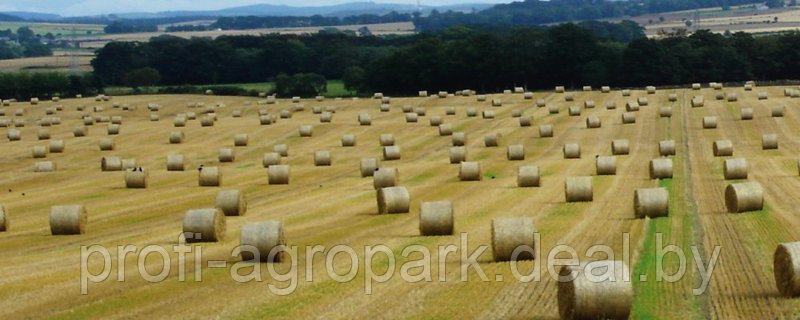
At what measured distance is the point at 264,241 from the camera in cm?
2756

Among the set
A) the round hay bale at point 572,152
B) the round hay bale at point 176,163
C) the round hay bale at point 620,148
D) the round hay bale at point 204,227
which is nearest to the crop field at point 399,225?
the round hay bale at point 204,227

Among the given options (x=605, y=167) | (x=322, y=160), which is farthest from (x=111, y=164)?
(x=605, y=167)

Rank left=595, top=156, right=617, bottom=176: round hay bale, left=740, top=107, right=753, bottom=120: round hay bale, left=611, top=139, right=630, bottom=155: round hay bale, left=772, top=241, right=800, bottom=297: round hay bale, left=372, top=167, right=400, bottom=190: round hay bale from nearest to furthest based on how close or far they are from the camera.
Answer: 1. left=772, top=241, right=800, bottom=297: round hay bale
2. left=372, top=167, right=400, bottom=190: round hay bale
3. left=595, top=156, right=617, bottom=176: round hay bale
4. left=611, top=139, right=630, bottom=155: round hay bale
5. left=740, top=107, right=753, bottom=120: round hay bale

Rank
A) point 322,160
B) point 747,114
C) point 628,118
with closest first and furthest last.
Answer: point 322,160
point 747,114
point 628,118

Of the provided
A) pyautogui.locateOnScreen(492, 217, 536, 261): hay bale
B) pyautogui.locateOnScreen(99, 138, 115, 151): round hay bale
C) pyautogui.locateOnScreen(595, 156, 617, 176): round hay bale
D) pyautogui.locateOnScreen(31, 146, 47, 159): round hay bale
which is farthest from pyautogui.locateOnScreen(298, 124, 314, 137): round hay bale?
pyautogui.locateOnScreen(492, 217, 536, 261): hay bale

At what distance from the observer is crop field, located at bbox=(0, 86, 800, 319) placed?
23469 millimetres

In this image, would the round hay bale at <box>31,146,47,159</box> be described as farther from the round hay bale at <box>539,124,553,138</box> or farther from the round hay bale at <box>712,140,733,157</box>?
the round hay bale at <box>712,140,733,157</box>

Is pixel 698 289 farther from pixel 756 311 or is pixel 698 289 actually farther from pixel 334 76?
pixel 334 76

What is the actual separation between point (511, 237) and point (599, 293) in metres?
7.03

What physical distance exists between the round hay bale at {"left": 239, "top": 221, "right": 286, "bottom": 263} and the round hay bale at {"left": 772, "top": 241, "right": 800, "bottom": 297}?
10.0m

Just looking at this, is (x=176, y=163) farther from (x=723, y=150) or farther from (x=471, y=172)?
(x=723, y=150)

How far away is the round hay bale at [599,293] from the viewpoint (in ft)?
65.3

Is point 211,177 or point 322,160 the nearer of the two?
point 211,177

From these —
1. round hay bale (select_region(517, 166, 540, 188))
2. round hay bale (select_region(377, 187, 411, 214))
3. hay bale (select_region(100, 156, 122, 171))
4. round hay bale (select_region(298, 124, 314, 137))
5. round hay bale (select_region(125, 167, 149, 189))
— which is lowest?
round hay bale (select_region(298, 124, 314, 137))
